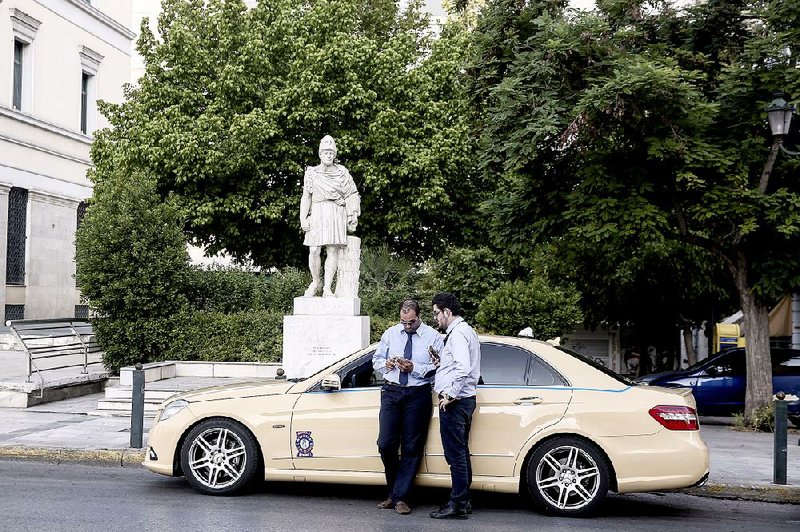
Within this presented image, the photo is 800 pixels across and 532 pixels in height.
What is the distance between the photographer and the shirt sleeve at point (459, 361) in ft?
24.3

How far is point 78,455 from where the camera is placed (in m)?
10.2

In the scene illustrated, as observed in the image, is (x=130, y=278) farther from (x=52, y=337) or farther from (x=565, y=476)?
(x=565, y=476)

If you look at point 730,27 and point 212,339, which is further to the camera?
point 212,339

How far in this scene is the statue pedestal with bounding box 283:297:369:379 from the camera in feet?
46.3

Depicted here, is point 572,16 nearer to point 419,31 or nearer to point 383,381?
point 383,381

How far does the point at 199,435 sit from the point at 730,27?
11.6m

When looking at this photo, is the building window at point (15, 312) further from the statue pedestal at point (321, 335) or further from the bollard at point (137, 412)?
the bollard at point (137, 412)

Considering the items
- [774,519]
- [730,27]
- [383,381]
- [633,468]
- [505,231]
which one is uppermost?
[730,27]

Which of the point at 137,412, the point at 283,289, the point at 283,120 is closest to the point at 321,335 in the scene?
the point at 137,412

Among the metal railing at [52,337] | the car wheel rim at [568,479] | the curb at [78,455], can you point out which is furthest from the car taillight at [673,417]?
the metal railing at [52,337]

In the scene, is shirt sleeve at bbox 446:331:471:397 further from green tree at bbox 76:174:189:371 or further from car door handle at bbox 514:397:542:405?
green tree at bbox 76:174:189:371

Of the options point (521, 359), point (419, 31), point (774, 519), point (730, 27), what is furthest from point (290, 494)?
point (419, 31)

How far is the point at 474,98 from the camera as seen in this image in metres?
16.0

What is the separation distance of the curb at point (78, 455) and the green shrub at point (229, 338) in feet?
24.5
